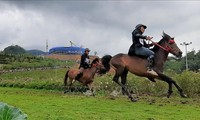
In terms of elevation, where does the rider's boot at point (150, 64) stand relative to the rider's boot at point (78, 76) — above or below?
above

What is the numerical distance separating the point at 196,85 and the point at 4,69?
23.8 metres

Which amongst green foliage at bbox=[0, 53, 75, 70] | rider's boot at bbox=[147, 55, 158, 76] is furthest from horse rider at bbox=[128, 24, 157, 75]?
green foliage at bbox=[0, 53, 75, 70]

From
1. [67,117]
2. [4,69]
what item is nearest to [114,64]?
[67,117]

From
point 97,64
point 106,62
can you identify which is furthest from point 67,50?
point 106,62

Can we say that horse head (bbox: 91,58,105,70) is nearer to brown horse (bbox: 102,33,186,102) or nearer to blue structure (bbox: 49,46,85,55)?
brown horse (bbox: 102,33,186,102)

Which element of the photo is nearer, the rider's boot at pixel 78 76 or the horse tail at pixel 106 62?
the horse tail at pixel 106 62

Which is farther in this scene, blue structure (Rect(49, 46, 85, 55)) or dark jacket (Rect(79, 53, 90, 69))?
blue structure (Rect(49, 46, 85, 55))

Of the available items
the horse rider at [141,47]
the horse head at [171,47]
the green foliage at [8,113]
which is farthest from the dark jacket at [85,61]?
the green foliage at [8,113]

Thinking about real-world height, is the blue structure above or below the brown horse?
above

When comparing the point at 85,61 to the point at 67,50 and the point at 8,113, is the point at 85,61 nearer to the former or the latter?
the point at 8,113

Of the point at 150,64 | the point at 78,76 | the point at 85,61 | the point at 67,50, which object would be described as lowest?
the point at 78,76

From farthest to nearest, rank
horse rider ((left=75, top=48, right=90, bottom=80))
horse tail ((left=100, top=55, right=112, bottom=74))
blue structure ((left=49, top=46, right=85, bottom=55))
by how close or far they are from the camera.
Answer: blue structure ((left=49, top=46, right=85, bottom=55)) < horse rider ((left=75, top=48, right=90, bottom=80)) < horse tail ((left=100, top=55, right=112, bottom=74))

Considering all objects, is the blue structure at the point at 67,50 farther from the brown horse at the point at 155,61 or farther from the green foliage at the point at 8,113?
the green foliage at the point at 8,113

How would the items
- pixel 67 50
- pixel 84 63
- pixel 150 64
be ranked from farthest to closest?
1. pixel 67 50
2. pixel 84 63
3. pixel 150 64
